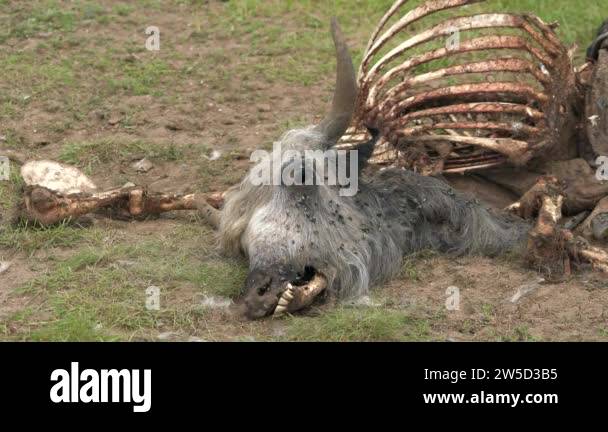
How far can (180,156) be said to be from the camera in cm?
686

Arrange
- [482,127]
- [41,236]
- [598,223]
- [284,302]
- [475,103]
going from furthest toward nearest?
[475,103], [482,127], [598,223], [41,236], [284,302]

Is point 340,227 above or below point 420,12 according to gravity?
below

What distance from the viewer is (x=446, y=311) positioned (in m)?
4.46

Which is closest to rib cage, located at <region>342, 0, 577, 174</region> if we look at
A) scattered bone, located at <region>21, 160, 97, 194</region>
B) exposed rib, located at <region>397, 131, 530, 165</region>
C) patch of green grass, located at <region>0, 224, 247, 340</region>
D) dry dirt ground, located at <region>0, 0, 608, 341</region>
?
exposed rib, located at <region>397, 131, 530, 165</region>

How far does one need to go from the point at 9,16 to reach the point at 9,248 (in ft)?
14.7

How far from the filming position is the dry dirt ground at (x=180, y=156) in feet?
14.0

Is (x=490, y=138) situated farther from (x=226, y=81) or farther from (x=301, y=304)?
(x=226, y=81)

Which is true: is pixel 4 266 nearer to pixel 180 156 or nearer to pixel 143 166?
pixel 143 166

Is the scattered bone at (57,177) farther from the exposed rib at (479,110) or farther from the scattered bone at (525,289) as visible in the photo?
the scattered bone at (525,289)

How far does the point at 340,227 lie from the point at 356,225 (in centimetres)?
13

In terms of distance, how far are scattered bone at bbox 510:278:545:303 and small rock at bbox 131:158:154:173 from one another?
10.1 ft

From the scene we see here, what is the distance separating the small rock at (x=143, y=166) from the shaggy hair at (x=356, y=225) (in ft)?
5.70

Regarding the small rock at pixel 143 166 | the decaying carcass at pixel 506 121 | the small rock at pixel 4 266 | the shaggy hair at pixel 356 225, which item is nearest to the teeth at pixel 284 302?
the shaggy hair at pixel 356 225

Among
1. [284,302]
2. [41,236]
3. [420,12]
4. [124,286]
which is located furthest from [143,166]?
[284,302]
